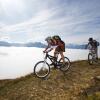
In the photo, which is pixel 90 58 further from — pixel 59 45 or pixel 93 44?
pixel 59 45

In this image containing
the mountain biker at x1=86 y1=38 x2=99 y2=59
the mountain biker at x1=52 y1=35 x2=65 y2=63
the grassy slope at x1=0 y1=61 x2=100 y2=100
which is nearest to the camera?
the grassy slope at x1=0 y1=61 x2=100 y2=100

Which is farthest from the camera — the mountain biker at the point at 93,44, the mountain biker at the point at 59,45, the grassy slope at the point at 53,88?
the mountain biker at the point at 93,44

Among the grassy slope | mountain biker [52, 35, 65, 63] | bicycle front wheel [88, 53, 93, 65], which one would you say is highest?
mountain biker [52, 35, 65, 63]

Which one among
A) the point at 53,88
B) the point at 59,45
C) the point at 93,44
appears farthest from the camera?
the point at 93,44

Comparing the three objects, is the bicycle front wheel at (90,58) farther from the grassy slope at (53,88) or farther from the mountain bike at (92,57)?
the grassy slope at (53,88)

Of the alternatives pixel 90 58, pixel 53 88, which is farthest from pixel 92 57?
pixel 53 88

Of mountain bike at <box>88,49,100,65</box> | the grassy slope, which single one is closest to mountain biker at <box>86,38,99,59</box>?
mountain bike at <box>88,49,100,65</box>

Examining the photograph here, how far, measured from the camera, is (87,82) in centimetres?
1931

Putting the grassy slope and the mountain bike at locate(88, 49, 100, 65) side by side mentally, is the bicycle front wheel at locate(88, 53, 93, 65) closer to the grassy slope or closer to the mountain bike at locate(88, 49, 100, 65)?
the mountain bike at locate(88, 49, 100, 65)

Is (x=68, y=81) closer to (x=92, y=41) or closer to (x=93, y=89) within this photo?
(x=93, y=89)

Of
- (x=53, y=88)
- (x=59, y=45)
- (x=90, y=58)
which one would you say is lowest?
(x=53, y=88)

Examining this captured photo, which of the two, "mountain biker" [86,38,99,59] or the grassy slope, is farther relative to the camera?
"mountain biker" [86,38,99,59]

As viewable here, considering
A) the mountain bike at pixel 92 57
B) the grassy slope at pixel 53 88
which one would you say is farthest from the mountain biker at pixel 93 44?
the grassy slope at pixel 53 88

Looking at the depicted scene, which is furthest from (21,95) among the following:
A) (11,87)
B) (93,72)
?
(93,72)
